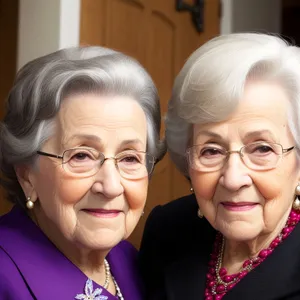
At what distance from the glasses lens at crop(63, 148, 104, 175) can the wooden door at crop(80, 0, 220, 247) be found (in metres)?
0.85

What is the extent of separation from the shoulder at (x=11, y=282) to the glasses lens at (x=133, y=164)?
32cm

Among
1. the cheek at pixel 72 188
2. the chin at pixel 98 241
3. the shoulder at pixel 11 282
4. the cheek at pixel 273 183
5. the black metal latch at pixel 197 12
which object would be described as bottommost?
the shoulder at pixel 11 282

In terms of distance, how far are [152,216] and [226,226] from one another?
1.36 ft

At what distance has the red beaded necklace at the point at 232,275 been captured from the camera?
141cm

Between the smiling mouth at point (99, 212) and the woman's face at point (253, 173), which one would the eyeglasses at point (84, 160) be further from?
the woman's face at point (253, 173)

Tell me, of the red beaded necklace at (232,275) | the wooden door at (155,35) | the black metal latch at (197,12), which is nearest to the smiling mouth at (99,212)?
the red beaded necklace at (232,275)

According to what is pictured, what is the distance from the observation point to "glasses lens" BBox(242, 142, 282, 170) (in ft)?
4.35

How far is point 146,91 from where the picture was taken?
143 centimetres

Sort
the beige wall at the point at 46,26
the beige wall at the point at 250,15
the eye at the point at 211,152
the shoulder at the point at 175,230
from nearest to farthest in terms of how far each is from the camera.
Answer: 1. the eye at the point at 211,152
2. the shoulder at the point at 175,230
3. the beige wall at the point at 46,26
4. the beige wall at the point at 250,15

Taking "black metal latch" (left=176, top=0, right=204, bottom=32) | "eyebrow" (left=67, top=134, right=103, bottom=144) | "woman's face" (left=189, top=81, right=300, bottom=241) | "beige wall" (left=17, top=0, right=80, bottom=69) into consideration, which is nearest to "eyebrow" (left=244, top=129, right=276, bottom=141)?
"woman's face" (left=189, top=81, right=300, bottom=241)

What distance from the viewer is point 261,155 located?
4.36 feet

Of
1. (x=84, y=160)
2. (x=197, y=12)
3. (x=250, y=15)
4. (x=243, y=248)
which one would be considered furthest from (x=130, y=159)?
(x=250, y=15)

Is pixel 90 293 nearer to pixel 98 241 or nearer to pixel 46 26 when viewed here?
pixel 98 241

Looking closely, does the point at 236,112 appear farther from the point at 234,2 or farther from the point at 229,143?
the point at 234,2
